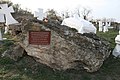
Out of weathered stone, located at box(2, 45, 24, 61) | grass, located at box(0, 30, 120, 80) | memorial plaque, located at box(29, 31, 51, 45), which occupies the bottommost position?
grass, located at box(0, 30, 120, 80)

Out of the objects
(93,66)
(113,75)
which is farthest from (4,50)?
(113,75)

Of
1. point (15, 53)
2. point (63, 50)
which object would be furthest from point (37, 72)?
point (15, 53)

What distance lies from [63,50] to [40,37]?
0.81 meters

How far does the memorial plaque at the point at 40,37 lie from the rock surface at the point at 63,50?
0.09 metres

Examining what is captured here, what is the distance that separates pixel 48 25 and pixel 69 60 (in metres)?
1.28

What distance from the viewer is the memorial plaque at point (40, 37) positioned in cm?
784

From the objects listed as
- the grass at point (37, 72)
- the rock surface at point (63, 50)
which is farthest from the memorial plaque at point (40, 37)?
the grass at point (37, 72)

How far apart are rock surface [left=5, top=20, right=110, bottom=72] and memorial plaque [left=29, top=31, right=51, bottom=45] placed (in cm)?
9

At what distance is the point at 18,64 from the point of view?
26.5 feet

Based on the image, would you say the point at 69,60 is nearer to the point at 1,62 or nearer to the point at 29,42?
the point at 29,42

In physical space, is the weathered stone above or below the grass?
above

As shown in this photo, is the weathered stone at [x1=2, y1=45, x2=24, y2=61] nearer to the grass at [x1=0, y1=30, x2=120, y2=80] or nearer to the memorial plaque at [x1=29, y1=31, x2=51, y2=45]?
the grass at [x1=0, y1=30, x2=120, y2=80]

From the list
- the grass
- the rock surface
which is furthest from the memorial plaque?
the grass

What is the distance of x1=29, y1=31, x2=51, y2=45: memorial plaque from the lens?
784cm
